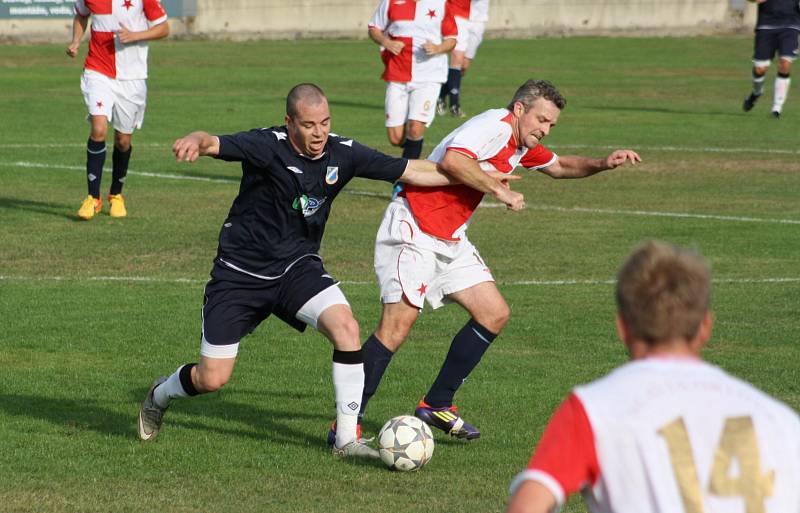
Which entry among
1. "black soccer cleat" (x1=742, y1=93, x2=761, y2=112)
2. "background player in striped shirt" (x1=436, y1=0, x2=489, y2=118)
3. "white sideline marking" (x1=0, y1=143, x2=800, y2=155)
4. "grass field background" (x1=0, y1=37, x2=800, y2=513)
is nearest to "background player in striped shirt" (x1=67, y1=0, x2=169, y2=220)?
"grass field background" (x1=0, y1=37, x2=800, y2=513)

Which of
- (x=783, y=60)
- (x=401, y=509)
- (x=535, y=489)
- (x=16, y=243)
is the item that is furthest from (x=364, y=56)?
(x=535, y=489)

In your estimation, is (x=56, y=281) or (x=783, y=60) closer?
(x=56, y=281)

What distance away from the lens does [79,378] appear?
899 cm

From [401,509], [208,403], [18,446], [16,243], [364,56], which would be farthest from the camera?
[364,56]

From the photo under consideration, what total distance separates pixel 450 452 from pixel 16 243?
741cm

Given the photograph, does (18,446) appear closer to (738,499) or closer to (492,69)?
(738,499)

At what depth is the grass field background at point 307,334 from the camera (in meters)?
7.08

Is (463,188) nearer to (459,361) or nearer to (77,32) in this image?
(459,361)

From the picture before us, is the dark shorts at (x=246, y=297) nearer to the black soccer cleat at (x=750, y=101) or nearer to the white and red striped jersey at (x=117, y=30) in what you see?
the white and red striped jersey at (x=117, y=30)

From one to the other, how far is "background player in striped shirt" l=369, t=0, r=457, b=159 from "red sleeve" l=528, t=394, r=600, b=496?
13.4 metres

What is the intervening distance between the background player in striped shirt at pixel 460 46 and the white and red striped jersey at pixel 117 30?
6.62m

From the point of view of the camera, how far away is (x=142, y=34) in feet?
48.5

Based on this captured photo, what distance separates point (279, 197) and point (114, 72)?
320 inches

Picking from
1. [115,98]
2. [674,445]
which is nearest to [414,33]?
[115,98]
